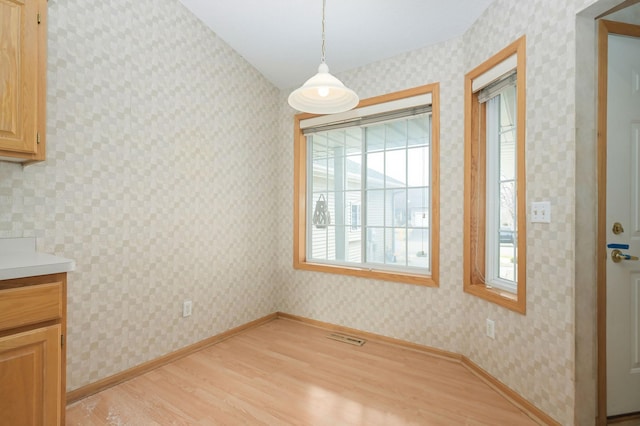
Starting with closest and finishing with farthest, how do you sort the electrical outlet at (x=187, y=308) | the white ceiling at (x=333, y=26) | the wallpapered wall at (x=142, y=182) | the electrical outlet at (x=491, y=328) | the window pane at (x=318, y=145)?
the wallpapered wall at (x=142, y=182), the electrical outlet at (x=491, y=328), the white ceiling at (x=333, y=26), the electrical outlet at (x=187, y=308), the window pane at (x=318, y=145)

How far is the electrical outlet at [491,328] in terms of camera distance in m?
2.16

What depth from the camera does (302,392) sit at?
2090 mm

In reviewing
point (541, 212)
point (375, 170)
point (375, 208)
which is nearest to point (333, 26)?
point (375, 170)

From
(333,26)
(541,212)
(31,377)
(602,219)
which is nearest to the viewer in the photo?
(31,377)

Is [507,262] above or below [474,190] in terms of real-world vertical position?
below

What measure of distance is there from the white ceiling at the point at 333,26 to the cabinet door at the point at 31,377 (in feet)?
8.01

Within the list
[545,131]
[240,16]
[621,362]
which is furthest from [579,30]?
[240,16]

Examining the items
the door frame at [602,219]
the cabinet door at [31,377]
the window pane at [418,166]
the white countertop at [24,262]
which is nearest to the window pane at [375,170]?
the window pane at [418,166]

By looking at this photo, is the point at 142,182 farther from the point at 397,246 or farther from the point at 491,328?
the point at 491,328

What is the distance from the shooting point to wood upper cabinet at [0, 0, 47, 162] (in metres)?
1.51

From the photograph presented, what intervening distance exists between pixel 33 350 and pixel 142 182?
4.15ft

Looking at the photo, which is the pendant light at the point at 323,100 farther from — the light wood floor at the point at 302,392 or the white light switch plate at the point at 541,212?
the light wood floor at the point at 302,392

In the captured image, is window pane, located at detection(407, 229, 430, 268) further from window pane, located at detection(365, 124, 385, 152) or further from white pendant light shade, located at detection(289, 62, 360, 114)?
white pendant light shade, located at detection(289, 62, 360, 114)

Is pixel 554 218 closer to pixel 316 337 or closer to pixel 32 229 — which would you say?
pixel 316 337
